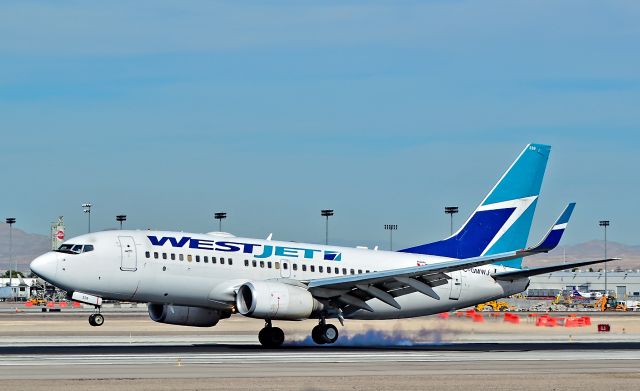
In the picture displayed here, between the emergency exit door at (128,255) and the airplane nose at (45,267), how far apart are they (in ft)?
9.47

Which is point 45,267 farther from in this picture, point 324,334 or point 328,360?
point 328,360

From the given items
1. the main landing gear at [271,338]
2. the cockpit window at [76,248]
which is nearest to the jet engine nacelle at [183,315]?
the main landing gear at [271,338]

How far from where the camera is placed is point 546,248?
161 ft

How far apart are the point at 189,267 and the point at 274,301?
14.9 feet

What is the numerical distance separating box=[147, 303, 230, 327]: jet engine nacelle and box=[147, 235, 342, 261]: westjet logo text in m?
2.98

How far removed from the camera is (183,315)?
53750mm

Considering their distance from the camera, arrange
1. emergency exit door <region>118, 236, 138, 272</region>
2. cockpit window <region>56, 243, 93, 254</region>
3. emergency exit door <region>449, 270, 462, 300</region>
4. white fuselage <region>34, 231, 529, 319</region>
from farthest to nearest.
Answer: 1. emergency exit door <region>449, 270, 462, 300</region>
2. cockpit window <region>56, 243, 93, 254</region>
3. emergency exit door <region>118, 236, 138, 272</region>
4. white fuselage <region>34, 231, 529, 319</region>

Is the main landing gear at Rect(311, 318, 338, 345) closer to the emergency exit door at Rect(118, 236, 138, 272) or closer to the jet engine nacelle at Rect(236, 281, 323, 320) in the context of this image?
the jet engine nacelle at Rect(236, 281, 323, 320)

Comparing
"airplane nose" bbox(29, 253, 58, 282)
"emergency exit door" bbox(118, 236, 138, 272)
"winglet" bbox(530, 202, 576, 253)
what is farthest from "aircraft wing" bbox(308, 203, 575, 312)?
"airplane nose" bbox(29, 253, 58, 282)

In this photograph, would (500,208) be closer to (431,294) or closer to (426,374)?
(431,294)

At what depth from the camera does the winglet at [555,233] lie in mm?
49062

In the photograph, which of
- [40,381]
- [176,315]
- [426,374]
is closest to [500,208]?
[176,315]

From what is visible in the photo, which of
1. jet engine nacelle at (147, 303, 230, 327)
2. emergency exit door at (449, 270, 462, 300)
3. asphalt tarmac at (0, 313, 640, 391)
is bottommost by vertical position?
asphalt tarmac at (0, 313, 640, 391)

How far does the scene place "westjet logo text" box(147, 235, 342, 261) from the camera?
52469 mm
